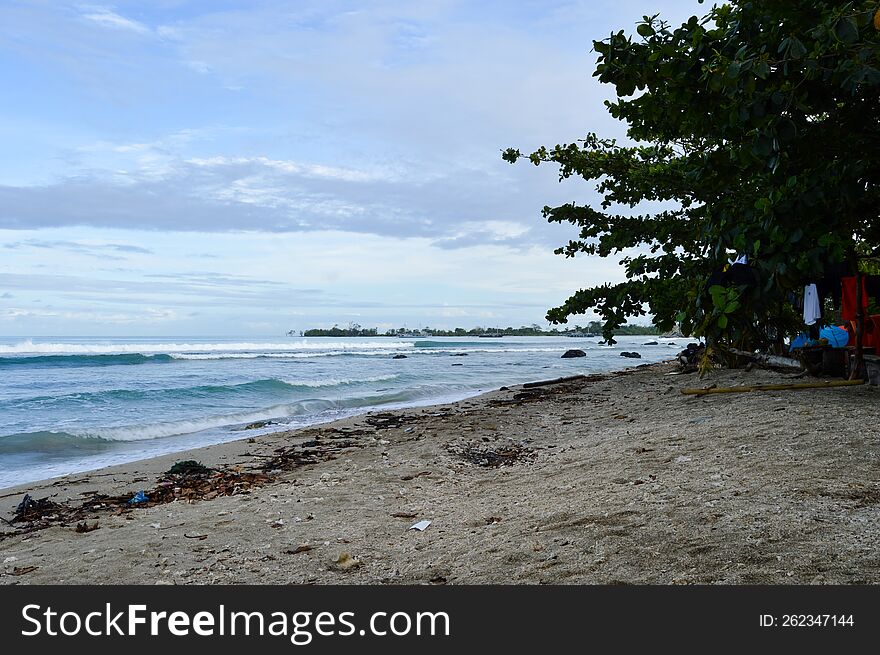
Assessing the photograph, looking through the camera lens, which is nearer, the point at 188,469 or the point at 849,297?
the point at 188,469

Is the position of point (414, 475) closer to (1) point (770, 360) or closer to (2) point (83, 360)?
(1) point (770, 360)

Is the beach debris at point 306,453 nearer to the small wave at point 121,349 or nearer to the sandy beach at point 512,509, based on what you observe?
the sandy beach at point 512,509

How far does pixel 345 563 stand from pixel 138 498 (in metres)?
3.61

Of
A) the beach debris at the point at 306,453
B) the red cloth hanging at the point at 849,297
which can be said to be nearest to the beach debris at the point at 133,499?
the beach debris at the point at 306,453

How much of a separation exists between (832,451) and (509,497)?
107 inches

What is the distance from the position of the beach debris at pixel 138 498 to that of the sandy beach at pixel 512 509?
13 cm

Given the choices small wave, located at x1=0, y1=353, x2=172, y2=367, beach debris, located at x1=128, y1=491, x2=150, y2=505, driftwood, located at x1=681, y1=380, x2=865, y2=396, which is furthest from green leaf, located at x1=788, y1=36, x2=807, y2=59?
small wave, located at x1=0, y1=353, x2=172, y2=367

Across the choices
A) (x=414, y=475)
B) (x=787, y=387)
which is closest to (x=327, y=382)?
(x=787, y=387)

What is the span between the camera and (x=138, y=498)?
262 inches

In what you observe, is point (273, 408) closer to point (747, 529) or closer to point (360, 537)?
point (360, 537)

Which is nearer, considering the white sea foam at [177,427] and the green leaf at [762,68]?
the green leaf at [762,68]

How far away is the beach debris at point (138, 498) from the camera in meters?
6.55

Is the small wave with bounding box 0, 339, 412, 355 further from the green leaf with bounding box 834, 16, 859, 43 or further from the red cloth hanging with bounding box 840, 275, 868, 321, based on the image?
the green leaf with bounding box 834, 16, 859, 43

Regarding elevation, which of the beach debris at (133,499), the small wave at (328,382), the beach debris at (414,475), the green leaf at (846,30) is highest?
the green leaf at (846,30)
